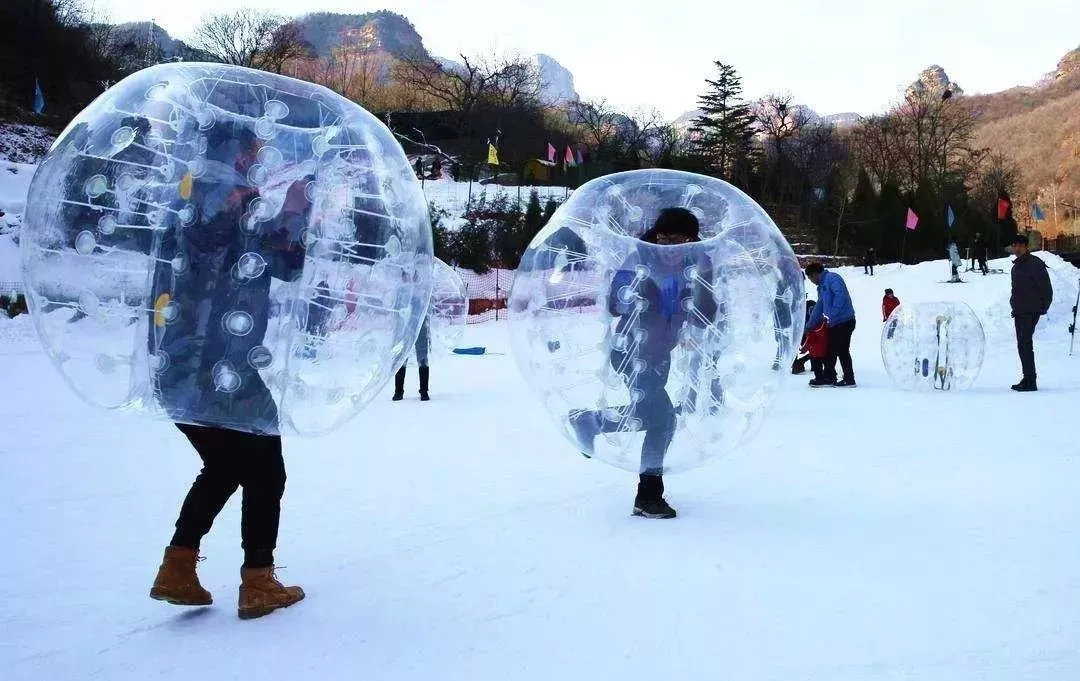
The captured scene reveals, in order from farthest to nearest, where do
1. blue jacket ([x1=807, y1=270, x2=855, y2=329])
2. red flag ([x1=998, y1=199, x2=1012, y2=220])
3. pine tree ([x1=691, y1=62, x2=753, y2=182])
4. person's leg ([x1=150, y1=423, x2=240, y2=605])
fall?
pine tree ([x1=691, y1=62, x2=753, y2=182])
red flag ([x1=998, y1=199, x2=1012, y2=220])
blue jacket ([x1=807, y1=270, x2=855, y2=329])
person's leg ([x1=150, y1=423, x2=240, y2=605])

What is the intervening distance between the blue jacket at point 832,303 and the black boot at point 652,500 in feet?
23.8

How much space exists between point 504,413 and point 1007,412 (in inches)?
196

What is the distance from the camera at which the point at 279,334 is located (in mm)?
3252

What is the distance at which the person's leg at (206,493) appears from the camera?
342cm

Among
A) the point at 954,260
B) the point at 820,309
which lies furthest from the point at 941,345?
the point at 954,260

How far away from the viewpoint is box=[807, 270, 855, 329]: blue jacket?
1145 cm

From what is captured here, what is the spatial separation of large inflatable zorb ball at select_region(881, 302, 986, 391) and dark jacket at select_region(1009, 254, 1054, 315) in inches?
20.6

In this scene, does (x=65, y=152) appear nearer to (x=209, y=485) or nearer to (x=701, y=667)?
(x=209, y=485)

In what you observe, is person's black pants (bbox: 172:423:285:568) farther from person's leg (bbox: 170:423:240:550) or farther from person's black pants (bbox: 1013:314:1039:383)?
person's black pants (bbox: 1013:314:1039:383)

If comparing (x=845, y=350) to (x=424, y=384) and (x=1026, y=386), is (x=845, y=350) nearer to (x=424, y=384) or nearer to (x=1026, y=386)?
(x=1026, y=386)

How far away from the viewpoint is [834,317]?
1147cm

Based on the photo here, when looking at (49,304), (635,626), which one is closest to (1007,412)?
(635,626)

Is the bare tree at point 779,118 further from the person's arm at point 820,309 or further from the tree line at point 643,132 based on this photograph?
the person's arm at point 820,309

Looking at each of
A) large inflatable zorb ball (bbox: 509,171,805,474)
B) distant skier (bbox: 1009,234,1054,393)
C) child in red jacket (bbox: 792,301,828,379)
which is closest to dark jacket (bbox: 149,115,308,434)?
large inflatable zorb ball (bbox: 509,171,805,474)
